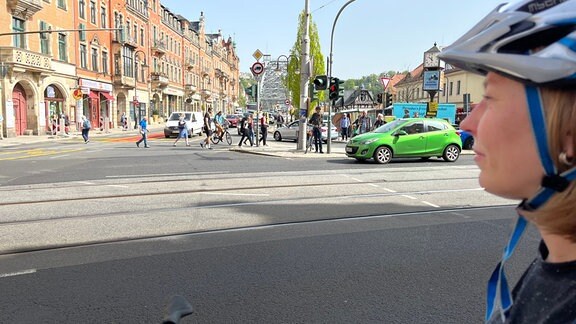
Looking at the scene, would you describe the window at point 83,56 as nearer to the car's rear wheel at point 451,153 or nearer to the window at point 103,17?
the window at point 103,17

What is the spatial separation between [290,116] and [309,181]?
164ft

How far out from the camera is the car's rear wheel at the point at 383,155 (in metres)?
A: 14.7

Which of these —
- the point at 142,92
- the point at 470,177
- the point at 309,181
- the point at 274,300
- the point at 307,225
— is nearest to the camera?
the point at 274,300

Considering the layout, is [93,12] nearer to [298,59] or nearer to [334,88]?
[298,59]

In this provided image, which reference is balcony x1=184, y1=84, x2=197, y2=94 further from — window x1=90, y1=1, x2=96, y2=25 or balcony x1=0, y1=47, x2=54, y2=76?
balcony x1=0, y1=47, x2=54, y2=76

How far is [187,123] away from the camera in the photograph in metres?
30.4

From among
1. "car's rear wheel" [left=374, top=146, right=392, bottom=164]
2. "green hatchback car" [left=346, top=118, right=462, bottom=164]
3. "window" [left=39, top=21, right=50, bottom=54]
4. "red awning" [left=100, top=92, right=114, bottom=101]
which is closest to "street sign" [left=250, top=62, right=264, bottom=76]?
"green hatchback car" [left=346, top=118, right=462, bottom=164]

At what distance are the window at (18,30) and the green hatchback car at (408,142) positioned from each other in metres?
27.1

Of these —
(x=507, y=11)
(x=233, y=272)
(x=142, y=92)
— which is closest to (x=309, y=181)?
(x=233, y=272)

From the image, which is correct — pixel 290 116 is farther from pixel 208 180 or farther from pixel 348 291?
pixel 348 291

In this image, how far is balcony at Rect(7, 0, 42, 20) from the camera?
97.7ft

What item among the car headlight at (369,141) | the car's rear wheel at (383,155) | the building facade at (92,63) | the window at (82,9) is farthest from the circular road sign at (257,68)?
the window at (82,9)

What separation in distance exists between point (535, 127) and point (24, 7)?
36850 millimetres

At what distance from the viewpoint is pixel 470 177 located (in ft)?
37.3
